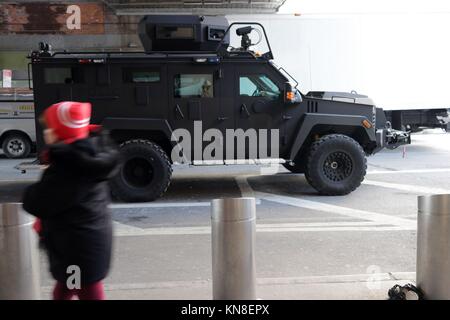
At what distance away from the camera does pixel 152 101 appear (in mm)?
8164

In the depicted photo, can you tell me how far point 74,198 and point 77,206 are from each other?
0.19 ft

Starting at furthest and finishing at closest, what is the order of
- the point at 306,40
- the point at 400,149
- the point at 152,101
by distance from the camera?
the point at 400,149, the point at 306,40, the point at 152,101

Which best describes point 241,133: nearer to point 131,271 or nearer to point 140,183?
point 140,183

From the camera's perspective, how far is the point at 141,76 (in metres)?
8.17

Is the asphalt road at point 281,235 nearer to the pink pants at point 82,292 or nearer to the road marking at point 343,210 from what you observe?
the road marking at point 343,210

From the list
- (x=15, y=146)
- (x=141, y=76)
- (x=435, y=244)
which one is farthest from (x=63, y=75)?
(x=15, y=146)

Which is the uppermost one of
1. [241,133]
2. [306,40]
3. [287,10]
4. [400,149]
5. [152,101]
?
[287,10]

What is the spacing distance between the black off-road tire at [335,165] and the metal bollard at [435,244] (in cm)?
458

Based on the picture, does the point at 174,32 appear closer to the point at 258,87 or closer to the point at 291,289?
the point at 258,87

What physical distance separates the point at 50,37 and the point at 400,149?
15397mm

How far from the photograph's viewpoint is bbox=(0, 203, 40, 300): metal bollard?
3.40 meters

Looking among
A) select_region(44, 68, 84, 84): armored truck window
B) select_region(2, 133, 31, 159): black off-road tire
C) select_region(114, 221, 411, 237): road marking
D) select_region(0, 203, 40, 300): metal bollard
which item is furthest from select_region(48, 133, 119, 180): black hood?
select_region(2, 133, 31, 159): black off-road tire

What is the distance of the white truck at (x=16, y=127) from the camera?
1555cm

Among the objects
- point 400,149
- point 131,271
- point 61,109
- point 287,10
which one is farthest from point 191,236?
point 287,10
